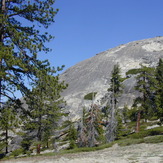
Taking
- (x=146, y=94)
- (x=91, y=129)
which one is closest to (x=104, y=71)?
(x=146, y=94)

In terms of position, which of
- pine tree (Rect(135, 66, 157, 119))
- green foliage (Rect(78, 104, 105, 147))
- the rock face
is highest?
the rock face

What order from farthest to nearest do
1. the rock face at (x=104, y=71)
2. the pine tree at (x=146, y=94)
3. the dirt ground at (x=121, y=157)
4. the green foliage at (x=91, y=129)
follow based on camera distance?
the rock face at (x=104, y=71)
the pine tree at (x=146, y=94)
the green foliage at (x=91, y=129)
the dirt ground at (x=121, y=157)

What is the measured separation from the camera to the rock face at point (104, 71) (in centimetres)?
6506

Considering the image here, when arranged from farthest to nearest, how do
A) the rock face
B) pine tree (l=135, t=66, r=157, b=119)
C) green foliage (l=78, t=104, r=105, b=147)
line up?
the rock face
pine tree (l=135, t=66, r=157, b=119)
green foliage (l=78, t=104, r=105, b=147)

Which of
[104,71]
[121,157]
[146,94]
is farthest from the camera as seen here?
[104,71]

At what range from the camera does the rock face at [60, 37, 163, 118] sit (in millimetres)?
65062

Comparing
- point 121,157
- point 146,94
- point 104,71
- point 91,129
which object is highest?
point 104,71

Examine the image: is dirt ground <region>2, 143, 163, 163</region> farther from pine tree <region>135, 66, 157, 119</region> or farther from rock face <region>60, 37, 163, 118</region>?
rock face <region>60, 37, 163, 118</region>

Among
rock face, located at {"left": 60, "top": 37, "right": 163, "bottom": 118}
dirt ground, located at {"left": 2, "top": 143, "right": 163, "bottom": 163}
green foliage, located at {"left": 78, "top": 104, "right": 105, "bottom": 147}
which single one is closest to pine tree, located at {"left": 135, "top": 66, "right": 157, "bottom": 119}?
green foliage, located at {"left": 78, "top": 104, "right": 105, "bottom": 147}

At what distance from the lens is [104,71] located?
84312 mm

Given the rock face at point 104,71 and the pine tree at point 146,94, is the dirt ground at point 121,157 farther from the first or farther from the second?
the rock face at point 104,71

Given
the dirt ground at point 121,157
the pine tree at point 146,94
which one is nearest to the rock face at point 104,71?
the pine tree at point 146,94

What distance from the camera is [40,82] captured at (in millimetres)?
11648

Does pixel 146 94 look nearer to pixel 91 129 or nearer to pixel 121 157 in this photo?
pixel 91 129
